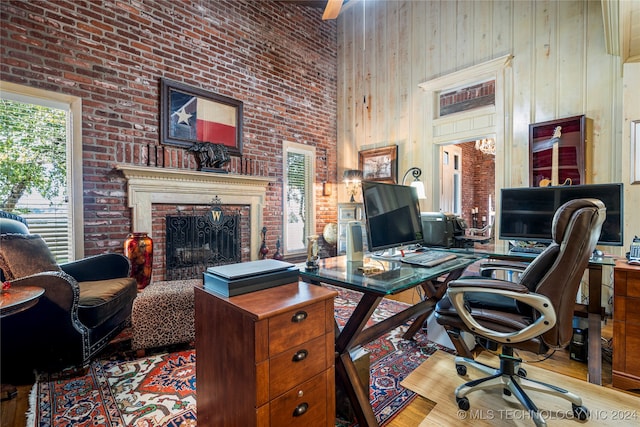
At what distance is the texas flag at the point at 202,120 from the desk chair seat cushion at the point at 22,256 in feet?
6.18

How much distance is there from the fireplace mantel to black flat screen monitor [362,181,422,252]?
2.51 meters

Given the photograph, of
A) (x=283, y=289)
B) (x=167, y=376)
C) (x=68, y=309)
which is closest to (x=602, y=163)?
(x=283, y=289)

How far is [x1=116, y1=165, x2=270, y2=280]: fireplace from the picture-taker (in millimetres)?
3230

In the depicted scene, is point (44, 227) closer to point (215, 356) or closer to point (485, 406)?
point (215, 356)

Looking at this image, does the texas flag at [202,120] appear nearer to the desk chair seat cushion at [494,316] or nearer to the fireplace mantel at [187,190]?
the fireplace mantel at [187,190]

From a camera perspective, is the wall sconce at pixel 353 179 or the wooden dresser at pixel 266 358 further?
the wall sconce at pixel 353 179

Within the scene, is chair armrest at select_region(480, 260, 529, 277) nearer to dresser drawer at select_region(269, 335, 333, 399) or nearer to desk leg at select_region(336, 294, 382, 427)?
desk leg at select_region(336, 294, 382, 427)

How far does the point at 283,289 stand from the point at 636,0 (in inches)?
117

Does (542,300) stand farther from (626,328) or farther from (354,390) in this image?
(626,328)

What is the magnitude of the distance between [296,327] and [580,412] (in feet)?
5.48

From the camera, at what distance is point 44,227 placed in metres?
2.79

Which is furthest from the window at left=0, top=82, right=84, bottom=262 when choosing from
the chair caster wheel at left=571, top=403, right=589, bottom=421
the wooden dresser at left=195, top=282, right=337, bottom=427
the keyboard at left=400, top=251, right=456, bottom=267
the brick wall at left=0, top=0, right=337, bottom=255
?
the chair caster wheel at left=571, top=403, right=589, bottom=421

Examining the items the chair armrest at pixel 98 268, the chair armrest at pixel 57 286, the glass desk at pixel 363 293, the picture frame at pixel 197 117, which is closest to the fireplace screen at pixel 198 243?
the chair armrest at pixel 98 268

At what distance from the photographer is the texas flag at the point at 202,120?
3.61m
